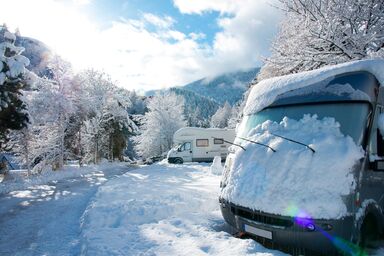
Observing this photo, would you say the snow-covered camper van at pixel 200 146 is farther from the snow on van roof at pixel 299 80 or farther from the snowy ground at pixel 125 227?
the snow on van roof at pixel 299 80

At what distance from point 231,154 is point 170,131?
46.7m

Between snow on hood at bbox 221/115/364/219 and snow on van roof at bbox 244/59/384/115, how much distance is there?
0.60m

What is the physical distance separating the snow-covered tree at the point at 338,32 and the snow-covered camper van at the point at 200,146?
20846 mm

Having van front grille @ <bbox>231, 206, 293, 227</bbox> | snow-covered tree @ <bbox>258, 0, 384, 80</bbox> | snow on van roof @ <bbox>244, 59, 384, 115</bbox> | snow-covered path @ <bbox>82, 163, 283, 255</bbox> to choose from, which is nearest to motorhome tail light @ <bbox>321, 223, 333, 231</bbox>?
van front grille @ <bbox>231, 206, 293, 227</bbox>

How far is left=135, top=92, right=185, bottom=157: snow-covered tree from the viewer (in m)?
52.7

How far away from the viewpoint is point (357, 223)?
4.58 metres

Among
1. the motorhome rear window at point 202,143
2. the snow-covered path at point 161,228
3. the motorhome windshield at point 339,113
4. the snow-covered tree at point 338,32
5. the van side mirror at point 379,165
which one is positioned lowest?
the snow-covered path at point 161,228

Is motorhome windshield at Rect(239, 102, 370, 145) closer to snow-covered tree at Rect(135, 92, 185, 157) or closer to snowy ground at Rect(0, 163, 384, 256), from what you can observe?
snowy ground at Rect(0, 163, 384, 256)

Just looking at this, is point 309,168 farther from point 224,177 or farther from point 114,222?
point 114,222

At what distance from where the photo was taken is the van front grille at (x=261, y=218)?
468 cm

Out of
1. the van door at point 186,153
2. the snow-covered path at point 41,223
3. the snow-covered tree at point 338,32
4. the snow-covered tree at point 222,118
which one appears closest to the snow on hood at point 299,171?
the snow-covered path at point 41,223

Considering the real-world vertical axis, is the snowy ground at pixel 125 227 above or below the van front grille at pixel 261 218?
below

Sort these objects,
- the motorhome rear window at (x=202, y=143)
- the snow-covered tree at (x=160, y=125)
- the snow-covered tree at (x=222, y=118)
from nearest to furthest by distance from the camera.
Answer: the motorhome rear window at (x=202, y=143) → the snow-covered tree at (x=160, y=125) → the snow-covered tree at (x=222, y=118)

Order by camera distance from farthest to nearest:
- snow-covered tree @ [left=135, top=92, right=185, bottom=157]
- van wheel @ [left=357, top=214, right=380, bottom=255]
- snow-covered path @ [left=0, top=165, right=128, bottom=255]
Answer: snow-covered tree @ [left=135, top=92, right=185, bottom=157] < snow-covered path @ [left=0, top=165, right=128, bottom=255] < van wheel @ [left=357, top=214, right=380, bottom=255]
